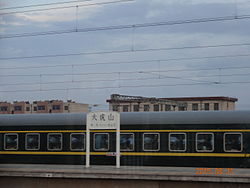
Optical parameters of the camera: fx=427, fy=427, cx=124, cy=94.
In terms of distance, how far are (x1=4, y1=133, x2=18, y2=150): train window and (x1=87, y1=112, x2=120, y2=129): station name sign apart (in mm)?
4453

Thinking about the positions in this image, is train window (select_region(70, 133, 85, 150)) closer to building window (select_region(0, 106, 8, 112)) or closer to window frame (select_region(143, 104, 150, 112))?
window frame (select_region(143, 104, 150, 112))

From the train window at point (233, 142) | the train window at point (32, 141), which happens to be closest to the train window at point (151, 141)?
the train window at point (233, 142)

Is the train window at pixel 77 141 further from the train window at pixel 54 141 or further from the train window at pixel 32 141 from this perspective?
the train window at pixel 32 141

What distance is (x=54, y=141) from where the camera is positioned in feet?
65.4

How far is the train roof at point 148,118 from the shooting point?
58.8ft

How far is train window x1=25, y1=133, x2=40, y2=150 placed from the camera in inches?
795

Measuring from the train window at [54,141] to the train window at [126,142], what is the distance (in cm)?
300

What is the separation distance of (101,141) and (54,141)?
233 cm

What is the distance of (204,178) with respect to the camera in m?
14.0

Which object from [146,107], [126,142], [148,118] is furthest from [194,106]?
[126,142]

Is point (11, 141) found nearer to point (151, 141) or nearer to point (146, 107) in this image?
point (151, 141)
